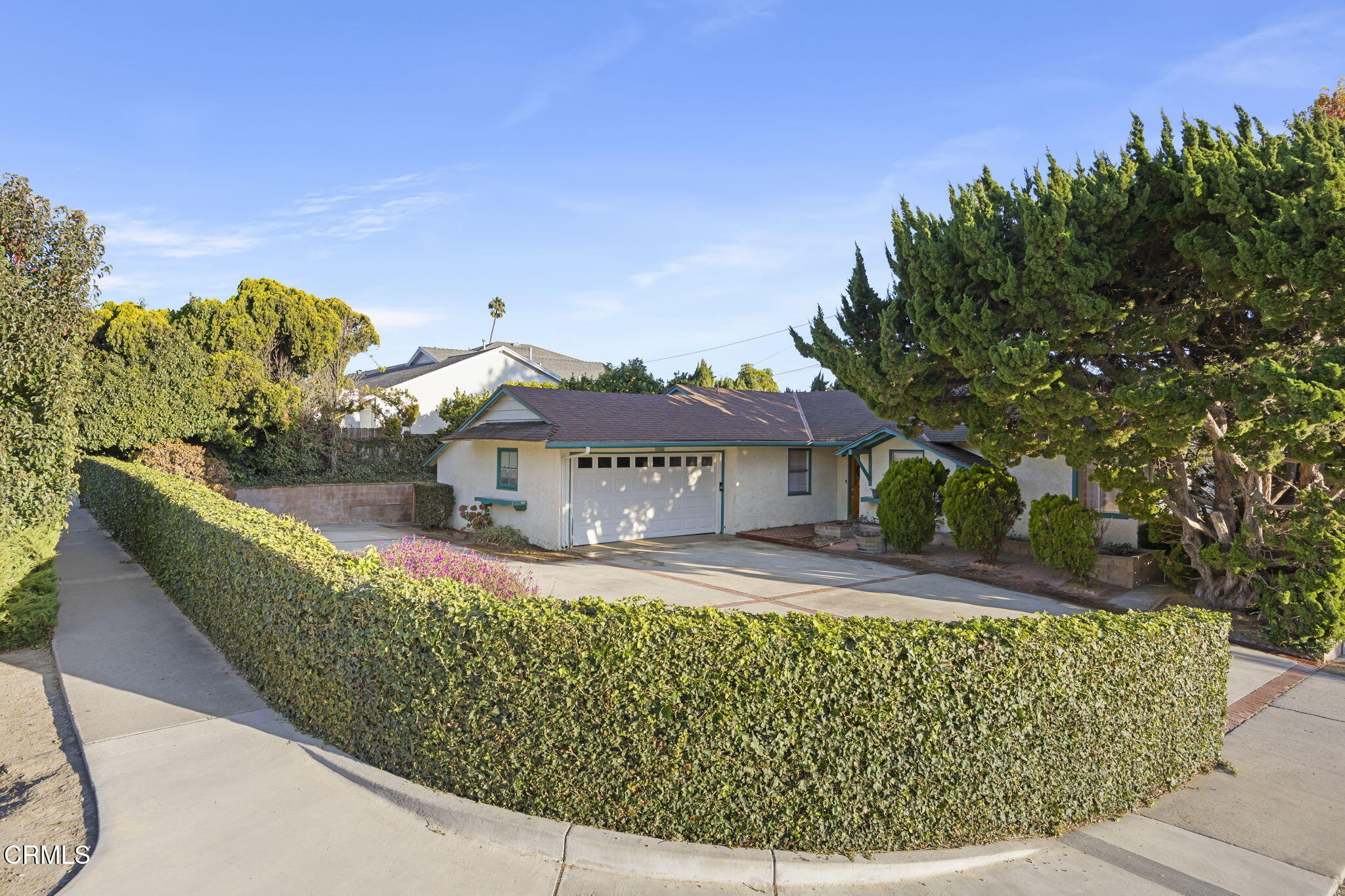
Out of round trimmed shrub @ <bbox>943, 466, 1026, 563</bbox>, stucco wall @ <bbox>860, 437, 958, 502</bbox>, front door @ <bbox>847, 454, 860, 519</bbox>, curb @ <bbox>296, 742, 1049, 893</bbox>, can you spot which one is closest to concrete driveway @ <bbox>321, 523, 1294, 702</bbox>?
round trimmed shrub @ <bbox>943, 466, 1026, 563</bbox>

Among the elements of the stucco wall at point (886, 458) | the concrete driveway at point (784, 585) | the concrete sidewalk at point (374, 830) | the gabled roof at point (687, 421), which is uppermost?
the gabled roof at point (687, 421)

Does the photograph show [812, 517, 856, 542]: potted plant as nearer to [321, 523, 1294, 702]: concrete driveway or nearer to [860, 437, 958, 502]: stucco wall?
[860, 437, 958, 502]: stucco wall

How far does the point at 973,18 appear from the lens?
31.8 feet

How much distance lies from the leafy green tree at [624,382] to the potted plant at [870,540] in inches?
488

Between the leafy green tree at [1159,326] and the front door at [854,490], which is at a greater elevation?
the leafy green tree at [1159,326]

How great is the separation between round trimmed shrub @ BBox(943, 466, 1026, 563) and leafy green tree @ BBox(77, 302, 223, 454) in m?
18.6

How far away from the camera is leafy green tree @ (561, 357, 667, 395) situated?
91.8 ft

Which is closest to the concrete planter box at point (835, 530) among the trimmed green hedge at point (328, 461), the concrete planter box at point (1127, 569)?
the concrete planter box at point (1127, 569)

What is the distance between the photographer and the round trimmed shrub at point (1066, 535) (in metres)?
11.8

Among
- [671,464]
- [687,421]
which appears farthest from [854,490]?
[671,464]

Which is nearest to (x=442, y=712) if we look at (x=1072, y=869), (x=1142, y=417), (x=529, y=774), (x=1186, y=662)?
(x=529, y=774)

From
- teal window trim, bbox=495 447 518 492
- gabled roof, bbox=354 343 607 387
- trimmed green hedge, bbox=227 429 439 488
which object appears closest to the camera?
teal window trim, bbox=495 447 518 492

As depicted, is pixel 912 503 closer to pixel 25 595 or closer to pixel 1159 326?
pixel 1159 326

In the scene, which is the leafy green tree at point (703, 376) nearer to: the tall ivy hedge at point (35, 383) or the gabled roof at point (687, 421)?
the gabled roof at point (687, 421)
